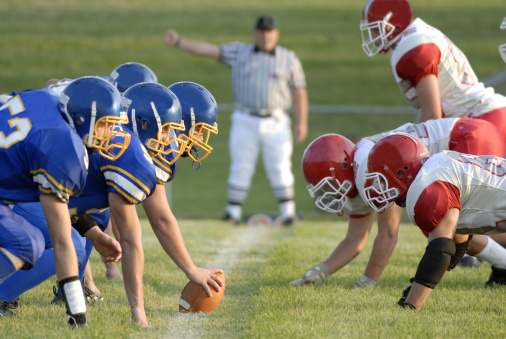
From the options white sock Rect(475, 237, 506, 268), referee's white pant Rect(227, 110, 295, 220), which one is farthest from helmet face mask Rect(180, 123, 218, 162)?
referee's white pant Rect(227, 110, 295, 220)

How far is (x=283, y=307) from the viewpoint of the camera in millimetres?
3975

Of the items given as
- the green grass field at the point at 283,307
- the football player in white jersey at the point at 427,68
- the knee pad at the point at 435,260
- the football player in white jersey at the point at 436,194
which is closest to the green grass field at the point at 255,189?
the green grass field at the point at 283,307

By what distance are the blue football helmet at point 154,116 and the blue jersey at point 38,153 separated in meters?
0.50

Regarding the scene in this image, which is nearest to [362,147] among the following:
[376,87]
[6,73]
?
[376,87]

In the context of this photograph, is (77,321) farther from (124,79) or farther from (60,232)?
(124,79)

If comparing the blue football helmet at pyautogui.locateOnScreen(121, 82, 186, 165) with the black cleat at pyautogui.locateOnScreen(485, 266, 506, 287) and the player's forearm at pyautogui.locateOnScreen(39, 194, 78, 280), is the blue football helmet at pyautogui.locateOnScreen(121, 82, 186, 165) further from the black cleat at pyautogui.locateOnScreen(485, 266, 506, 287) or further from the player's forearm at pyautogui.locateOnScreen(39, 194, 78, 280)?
the black cleat at pyautogui.locateOnScreen(485, 266, 506, 287)

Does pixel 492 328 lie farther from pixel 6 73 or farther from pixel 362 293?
pixel 6 73

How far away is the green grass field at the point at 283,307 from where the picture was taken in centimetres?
346

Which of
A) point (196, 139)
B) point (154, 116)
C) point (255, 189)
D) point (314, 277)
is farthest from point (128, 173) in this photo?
point (255, 189)

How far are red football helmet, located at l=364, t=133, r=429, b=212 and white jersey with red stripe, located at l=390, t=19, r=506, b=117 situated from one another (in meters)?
1.11

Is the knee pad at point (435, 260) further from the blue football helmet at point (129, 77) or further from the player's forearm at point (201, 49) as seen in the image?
the player's forearm at point (201, 49)

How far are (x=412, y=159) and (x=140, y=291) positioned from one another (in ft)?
5.38

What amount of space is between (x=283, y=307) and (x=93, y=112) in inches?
60.9

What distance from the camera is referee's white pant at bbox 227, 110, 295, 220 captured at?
9.35 meters
